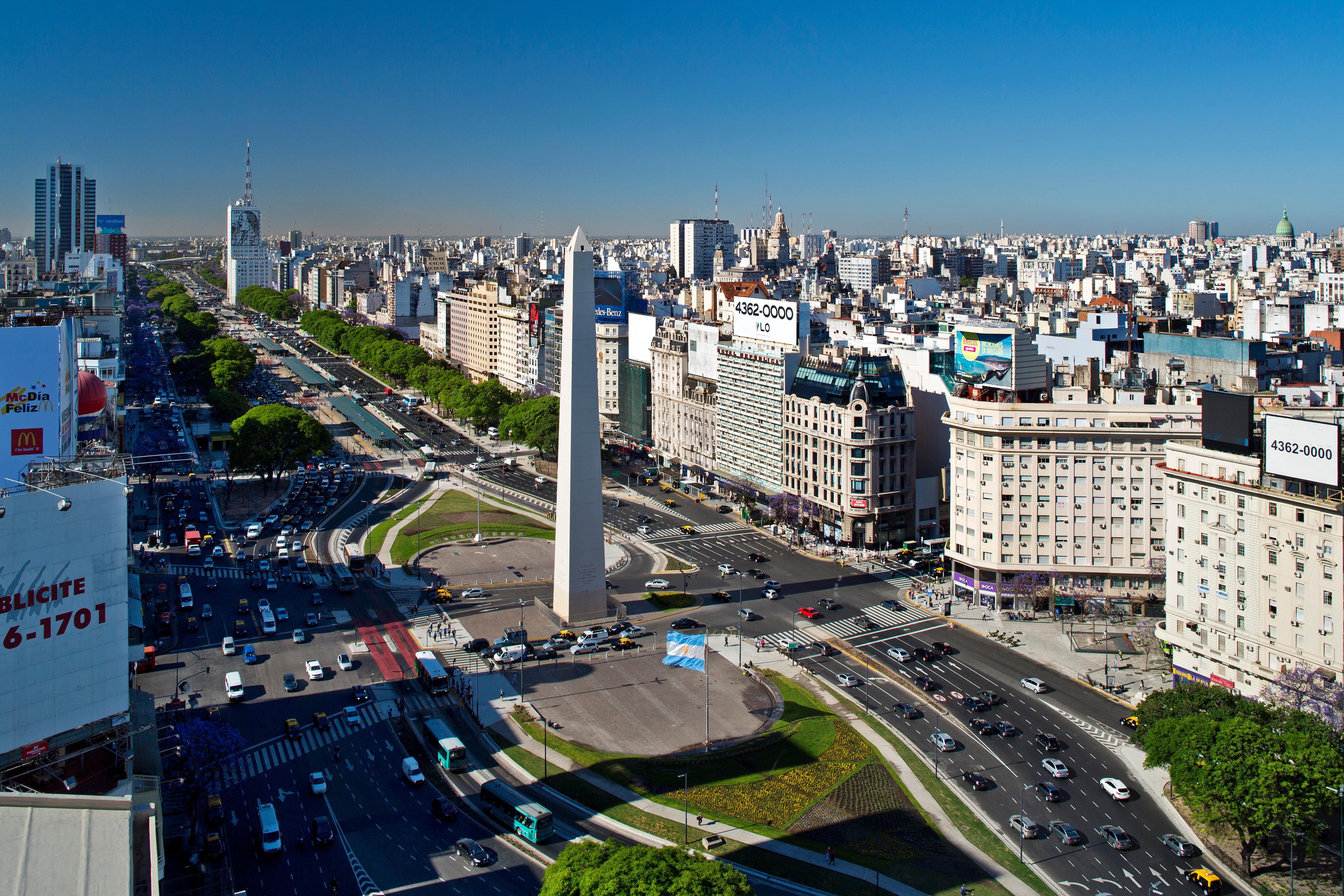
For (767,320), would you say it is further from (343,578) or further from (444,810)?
(444,810)

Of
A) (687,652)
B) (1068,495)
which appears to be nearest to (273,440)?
(687,652)

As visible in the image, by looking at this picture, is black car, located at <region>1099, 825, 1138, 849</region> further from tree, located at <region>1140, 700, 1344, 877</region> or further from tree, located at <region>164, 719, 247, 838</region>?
tree, located at <region>164, 719, 247, 838</region>

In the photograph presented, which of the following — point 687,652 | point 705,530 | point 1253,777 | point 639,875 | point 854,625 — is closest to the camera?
point 639,875

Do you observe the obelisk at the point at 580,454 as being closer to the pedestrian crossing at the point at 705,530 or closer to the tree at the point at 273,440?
the pedestrian crossing at the point at 705,530

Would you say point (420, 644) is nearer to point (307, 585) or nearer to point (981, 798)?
point (307, 585)

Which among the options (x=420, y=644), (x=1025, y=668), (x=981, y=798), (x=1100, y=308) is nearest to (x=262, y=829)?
(x=420, y=644)

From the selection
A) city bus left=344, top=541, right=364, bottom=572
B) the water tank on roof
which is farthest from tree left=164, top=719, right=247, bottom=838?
the water tank on roof
